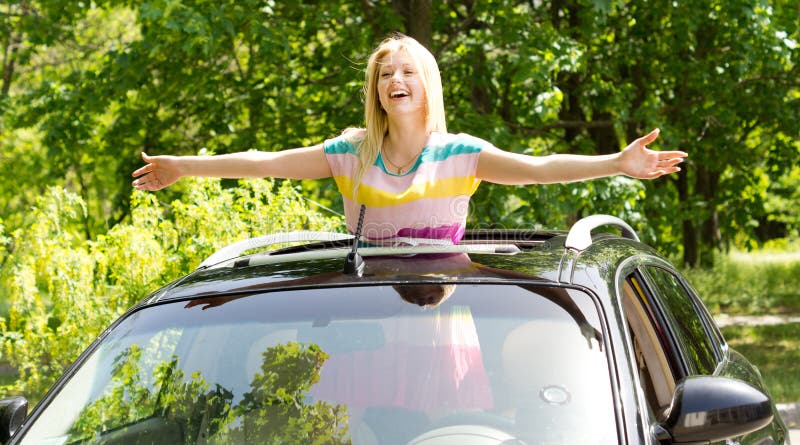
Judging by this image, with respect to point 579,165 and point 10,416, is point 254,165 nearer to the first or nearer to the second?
point 579,165

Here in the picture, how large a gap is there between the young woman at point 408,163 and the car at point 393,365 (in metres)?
0.36

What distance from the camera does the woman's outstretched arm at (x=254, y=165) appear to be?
377 centimetres

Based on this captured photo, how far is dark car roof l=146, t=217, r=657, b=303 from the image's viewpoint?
2.80m

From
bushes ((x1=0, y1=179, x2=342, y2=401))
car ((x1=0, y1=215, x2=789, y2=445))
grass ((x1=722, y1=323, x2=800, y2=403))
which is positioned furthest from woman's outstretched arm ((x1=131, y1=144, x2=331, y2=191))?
grass ((x1=722, y1=323, x2=800, y2=403))

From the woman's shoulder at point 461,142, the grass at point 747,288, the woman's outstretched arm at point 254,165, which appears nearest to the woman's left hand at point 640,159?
the woman's shoulder at point 461,142

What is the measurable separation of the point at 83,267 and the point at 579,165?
13.9ft

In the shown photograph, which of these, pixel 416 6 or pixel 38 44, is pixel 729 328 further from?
pixel 38 44

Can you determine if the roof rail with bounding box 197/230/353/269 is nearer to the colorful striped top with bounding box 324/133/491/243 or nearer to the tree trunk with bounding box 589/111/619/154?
the colorful striped top with bounding box 324/133/491/243

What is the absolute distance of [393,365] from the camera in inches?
106

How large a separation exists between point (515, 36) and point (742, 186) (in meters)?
6.75

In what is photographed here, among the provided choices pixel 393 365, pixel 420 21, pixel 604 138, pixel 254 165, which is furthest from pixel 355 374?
pixel 604 138

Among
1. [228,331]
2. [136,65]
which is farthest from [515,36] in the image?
[228,331]

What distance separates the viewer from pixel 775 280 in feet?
82.7

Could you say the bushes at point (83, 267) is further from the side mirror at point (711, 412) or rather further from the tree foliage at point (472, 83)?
the side mirror at point (711, 412)
